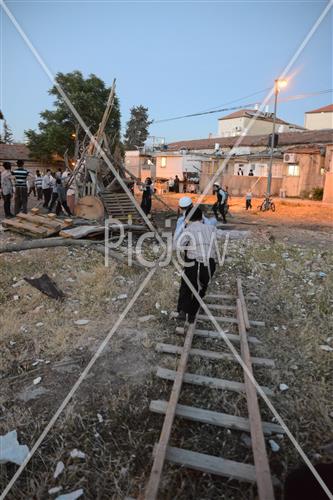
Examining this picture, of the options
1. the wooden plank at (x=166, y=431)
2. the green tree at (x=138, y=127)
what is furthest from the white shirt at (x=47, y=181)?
the green tree at (x=138, y=127)

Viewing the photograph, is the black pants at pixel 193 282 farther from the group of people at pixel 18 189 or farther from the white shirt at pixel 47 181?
the white shirt at pixel 47 181

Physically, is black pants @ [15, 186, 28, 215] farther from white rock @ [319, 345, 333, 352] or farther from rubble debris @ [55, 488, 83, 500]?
rubble debris @ [55, 488, 83, 500]

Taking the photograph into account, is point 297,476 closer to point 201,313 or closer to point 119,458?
point 119,458

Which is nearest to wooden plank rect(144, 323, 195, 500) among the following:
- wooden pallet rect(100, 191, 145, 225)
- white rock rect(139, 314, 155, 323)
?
white rock rect(139, 314, 155, 323)

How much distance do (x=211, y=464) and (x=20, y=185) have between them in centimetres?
919

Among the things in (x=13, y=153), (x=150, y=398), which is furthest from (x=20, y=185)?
(x=13, y=153)

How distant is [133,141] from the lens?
6181 cm

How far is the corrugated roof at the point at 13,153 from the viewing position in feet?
108

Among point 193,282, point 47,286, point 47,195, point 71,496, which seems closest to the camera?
point 71,496

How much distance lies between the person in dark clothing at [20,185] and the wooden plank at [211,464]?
8.65 m

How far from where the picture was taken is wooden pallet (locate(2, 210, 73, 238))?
8141 mm

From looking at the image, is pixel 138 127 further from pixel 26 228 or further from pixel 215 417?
pixel 215 417

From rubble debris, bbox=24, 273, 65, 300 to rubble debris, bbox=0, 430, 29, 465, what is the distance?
9.15 feet

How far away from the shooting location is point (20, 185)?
9.91 metres
